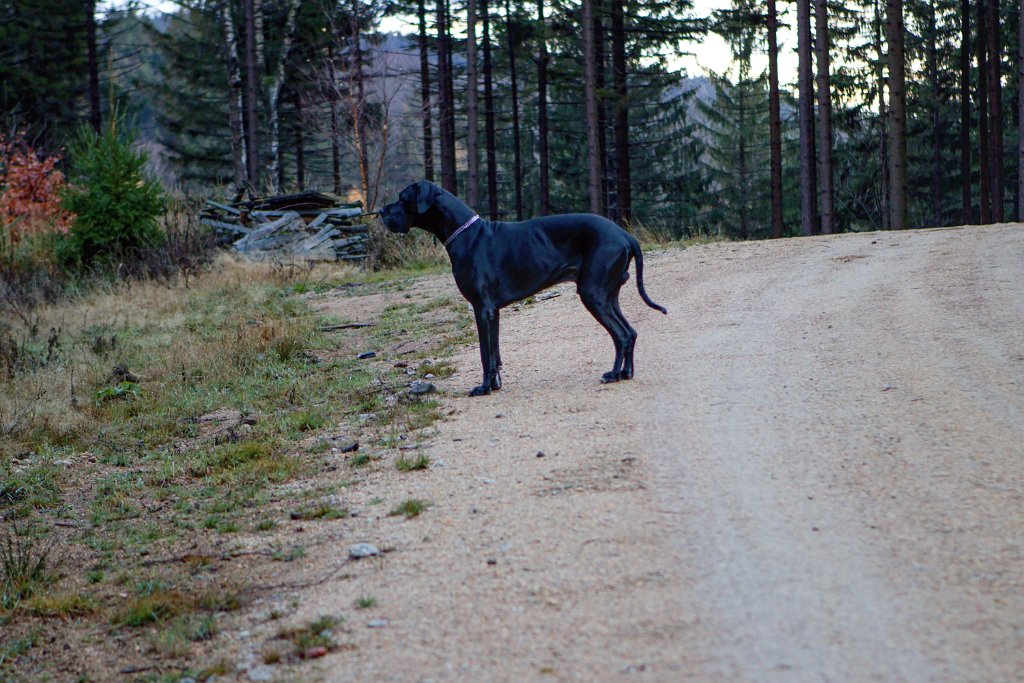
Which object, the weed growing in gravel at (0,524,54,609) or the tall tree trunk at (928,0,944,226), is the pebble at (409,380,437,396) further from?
the tall tree trunk at (928,0,944,226)

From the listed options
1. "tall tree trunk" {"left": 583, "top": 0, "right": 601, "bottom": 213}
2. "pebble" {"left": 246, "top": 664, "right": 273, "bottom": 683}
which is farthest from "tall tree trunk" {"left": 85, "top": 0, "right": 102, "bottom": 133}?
"pebble" {"left": 246, "top": 664, "right": 273, "bottom": 683}

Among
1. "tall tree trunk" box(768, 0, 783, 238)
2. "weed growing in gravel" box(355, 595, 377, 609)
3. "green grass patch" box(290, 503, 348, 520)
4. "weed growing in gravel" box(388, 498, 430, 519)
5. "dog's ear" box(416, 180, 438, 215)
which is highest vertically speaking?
"tall tree trunk" box(768, 0, 783, 238)

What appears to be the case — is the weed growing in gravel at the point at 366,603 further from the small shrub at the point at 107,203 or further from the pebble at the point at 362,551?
the small shrub at the point at 107,203

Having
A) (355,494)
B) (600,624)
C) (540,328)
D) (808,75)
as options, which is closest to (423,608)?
(600,624)

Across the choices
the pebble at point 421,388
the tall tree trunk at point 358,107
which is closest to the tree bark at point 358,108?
the tall tree trunk at point 358,107

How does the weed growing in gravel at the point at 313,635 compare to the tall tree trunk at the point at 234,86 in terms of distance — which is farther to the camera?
the tall tree trunk at the point at 234,86

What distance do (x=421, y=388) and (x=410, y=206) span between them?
5.68ft

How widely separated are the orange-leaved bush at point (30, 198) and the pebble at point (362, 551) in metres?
20.0

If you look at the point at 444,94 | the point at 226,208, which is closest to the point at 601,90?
the point at 444,94

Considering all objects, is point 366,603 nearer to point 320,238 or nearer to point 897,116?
point 320,238

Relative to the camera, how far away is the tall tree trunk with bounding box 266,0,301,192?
118ft

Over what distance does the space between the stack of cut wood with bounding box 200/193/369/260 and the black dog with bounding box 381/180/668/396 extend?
1403 cm

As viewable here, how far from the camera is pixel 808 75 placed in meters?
27.6

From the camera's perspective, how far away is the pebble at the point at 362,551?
5.14m
